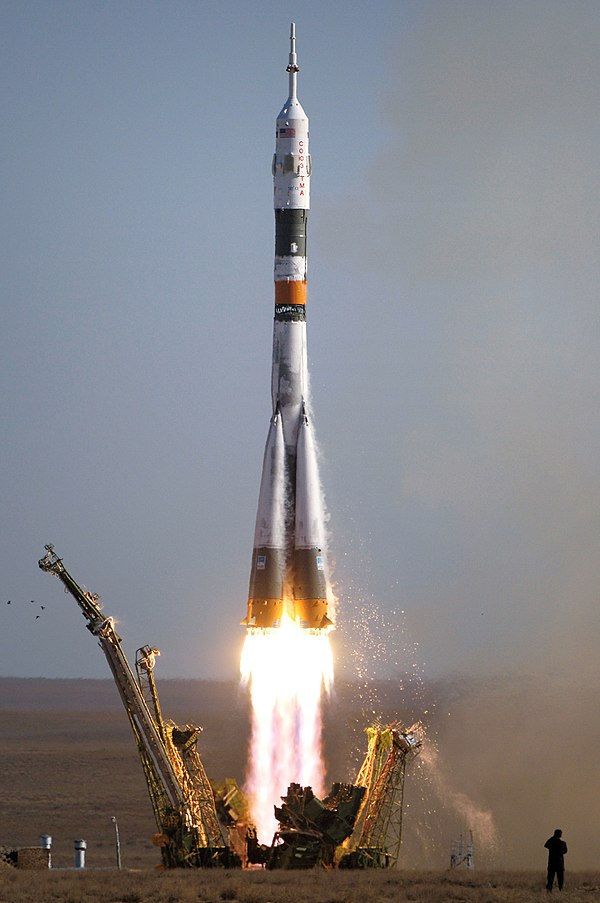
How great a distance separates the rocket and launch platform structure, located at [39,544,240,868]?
8083mm

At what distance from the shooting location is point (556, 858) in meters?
51.7

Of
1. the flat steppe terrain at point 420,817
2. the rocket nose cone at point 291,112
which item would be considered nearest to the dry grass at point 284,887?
the flat steppe terrain at point 420,817

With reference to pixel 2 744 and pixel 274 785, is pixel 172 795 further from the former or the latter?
pixel 2 744

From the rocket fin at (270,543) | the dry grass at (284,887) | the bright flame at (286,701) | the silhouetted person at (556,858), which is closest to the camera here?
the silhouetted person at (556,858)

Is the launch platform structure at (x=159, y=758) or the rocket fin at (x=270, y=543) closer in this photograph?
the launch platform structure at (x=159, y=758)

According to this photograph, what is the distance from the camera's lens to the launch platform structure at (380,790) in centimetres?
6134

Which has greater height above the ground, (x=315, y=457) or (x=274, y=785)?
(x=315, y=457)

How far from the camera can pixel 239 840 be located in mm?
62312

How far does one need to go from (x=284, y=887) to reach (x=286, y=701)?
15128 millimetres

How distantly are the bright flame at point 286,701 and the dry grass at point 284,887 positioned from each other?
1051cm

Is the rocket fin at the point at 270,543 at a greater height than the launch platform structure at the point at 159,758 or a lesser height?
greater

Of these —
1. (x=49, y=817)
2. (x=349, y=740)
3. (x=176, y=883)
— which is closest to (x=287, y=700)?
(x=349, y=740)

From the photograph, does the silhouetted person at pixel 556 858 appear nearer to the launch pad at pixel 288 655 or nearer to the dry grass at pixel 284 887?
the dry grass at pixel 284 887

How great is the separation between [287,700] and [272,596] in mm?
3712
